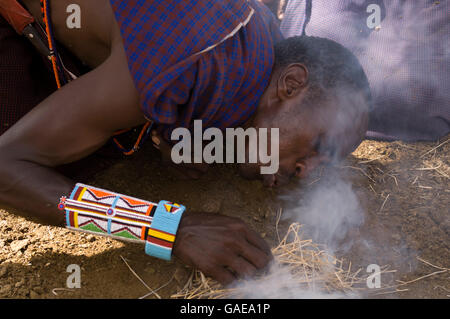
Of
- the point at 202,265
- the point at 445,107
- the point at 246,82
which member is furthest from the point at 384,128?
the point at 202,265

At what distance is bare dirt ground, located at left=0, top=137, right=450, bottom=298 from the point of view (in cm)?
165

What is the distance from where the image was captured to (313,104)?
166 centimetres

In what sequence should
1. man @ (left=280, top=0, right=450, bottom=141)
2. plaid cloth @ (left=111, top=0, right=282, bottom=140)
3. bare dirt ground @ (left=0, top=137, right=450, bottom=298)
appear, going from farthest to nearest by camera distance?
man @ (left=280, top=0, right=450, bottom=141) < bare dirt ground @ (left=0, top=137, right=450, bottom=298) < plaid cloth @ (left=111, top=0, right=282, bottom=140)

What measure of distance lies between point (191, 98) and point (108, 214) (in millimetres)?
540

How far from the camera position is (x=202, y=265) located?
149 centimetres

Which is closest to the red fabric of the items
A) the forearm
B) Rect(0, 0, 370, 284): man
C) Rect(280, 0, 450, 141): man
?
Rect(0, 0, 370, 284): man

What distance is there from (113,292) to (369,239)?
48.4 inches

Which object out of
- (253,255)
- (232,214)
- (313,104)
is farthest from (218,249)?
(313,104)

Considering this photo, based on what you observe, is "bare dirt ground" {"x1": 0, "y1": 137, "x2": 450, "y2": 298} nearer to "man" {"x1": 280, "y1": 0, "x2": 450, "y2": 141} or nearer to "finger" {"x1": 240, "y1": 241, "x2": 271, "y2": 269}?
"man" {"x1": 280, "y1": 0, "x2": 450, "y2": 141}

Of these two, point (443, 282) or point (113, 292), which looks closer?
point (113, 292)

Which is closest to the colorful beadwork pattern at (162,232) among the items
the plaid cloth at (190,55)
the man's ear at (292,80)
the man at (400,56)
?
the plaid cloth at (190,55)

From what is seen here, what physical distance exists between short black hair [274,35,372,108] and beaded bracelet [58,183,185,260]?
78 cm

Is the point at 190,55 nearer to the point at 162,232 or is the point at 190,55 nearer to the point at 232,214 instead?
the point at 162,232

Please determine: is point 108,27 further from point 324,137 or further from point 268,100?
point 324,137
